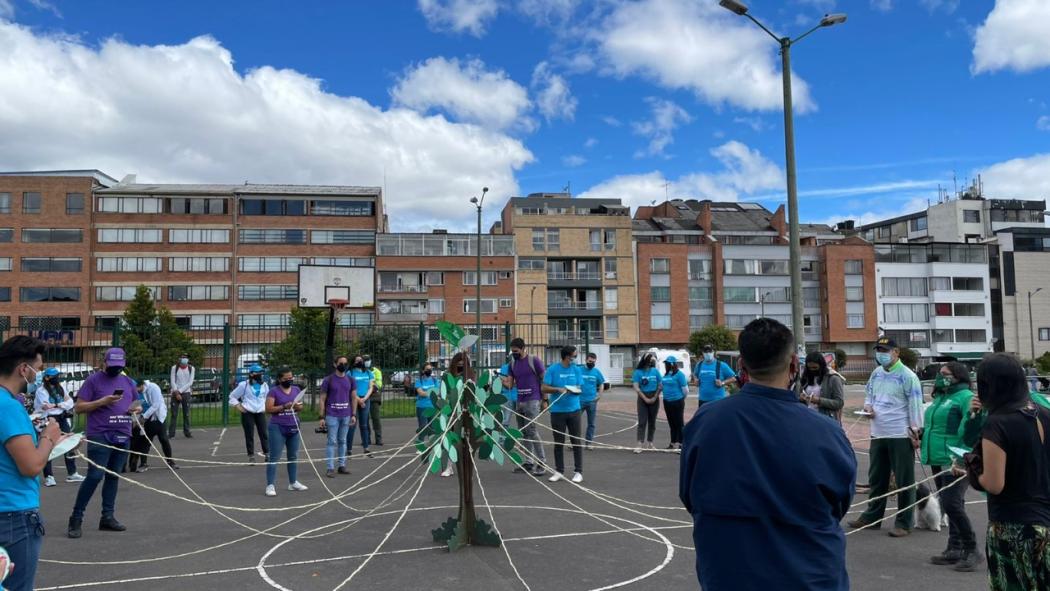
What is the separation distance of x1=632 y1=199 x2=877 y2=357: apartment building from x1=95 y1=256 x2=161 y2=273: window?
41997mm

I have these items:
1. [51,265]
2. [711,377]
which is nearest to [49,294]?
[51,265]

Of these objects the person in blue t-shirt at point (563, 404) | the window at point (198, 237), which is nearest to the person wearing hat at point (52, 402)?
the person in blue t-shirt at point (563, 404)

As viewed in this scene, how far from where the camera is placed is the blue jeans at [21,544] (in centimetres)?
389

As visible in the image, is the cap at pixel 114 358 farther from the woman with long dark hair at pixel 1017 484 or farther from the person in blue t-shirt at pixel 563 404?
the woman with long dark hair at pixel 1017 484

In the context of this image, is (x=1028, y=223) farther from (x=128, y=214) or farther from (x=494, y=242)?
(x=128, y=214)

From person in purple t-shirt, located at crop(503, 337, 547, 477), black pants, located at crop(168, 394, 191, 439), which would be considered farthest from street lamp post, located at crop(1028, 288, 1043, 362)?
black pants, located at crop(168, 394, 191, 439)

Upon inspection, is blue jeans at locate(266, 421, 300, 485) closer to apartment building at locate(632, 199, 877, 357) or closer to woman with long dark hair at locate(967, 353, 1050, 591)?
woman with long dark hair at locate(967, 353, 1050, 591)

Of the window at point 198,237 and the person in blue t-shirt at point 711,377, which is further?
the window at point 198,237

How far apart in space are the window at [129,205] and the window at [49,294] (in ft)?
23.5

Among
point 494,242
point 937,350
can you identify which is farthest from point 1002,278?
point 494,242

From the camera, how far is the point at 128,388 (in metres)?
8.30

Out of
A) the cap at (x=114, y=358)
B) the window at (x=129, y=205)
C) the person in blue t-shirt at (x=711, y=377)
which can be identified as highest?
the window at (x=129, y=205)

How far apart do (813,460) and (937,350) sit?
3098 inches

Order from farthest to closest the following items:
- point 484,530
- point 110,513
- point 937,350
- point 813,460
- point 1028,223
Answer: point 1028,223 → point 937,350 → point 110,513 → point 484,530 → point 813,460
